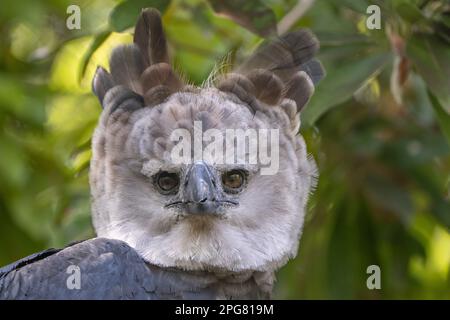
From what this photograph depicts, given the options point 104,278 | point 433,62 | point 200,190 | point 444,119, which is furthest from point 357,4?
point 104,278

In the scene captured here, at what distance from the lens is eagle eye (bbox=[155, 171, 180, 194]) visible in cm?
261

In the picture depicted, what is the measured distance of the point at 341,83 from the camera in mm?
2971

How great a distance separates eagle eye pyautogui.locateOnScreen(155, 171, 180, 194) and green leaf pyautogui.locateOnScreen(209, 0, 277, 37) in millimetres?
561

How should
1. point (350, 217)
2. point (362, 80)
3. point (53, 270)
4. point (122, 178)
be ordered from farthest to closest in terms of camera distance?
point (350, 217), point (362, 80), point (122, 178), point (53, 270)

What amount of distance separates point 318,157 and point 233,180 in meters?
0.83

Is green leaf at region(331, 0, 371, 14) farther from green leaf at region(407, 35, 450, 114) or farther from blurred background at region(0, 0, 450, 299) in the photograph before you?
blurred background at region(0, 0, 450, 299)

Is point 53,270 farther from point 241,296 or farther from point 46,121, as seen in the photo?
point 46,121

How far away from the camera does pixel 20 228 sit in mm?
4070

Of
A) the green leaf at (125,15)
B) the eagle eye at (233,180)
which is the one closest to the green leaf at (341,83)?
the eagle eye at (233,180)

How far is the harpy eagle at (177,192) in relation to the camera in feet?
8.21

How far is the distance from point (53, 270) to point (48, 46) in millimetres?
2013

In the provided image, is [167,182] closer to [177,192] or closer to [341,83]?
[177,192]

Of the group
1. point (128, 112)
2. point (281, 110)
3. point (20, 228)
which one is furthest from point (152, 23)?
point (20, 228)

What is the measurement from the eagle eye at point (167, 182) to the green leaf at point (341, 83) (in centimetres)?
51
